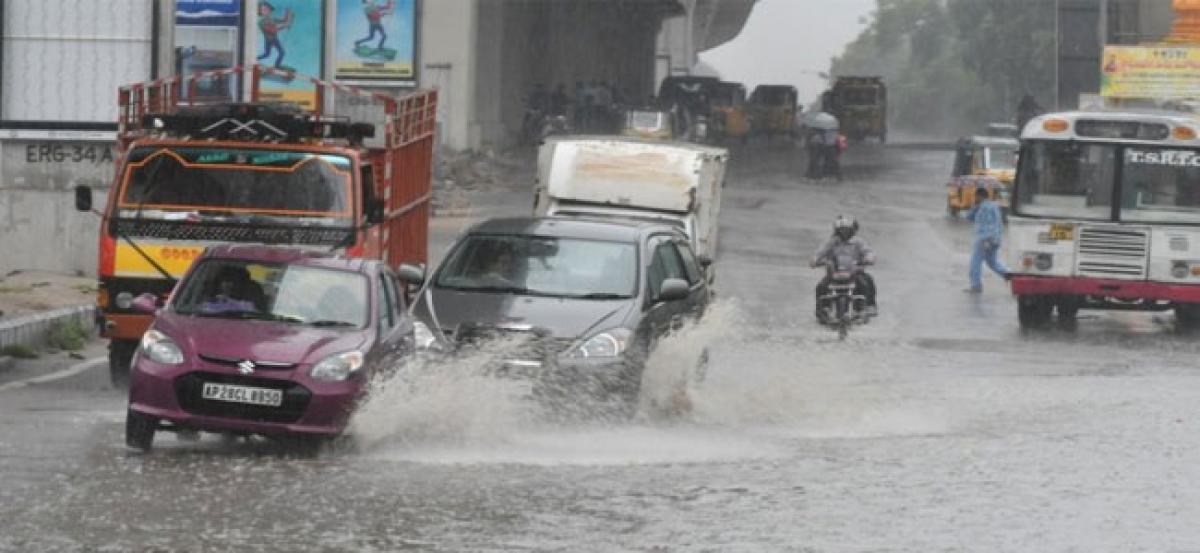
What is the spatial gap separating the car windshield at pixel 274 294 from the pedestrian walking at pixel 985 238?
19.5 m

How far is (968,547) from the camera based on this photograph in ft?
35.1

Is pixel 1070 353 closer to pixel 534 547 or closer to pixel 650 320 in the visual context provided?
pixel 650 320

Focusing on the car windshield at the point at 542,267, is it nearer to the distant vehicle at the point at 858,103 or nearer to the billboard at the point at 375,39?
the billboard at the point at 375,39

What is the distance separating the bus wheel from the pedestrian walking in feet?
13.5

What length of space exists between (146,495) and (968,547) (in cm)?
401

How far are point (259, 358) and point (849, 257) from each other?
1271cm

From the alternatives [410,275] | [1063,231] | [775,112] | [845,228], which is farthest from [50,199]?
[775,112]

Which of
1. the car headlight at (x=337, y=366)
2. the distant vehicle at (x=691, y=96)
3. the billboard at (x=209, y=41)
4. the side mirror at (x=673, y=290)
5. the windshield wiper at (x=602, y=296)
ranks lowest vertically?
the car headlight at (x=337, y=366)

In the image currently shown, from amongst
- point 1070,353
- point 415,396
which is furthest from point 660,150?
point 415,396

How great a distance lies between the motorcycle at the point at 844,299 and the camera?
24.9 meters

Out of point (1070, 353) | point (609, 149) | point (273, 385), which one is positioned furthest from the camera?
point (609, 149)

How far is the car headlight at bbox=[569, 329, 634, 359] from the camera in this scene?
1548 centimetres

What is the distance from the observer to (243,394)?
13.2 metres

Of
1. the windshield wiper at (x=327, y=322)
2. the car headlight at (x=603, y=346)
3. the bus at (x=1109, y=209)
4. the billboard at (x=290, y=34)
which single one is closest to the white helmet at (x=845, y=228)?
the bus at (x=1109, y=209)
